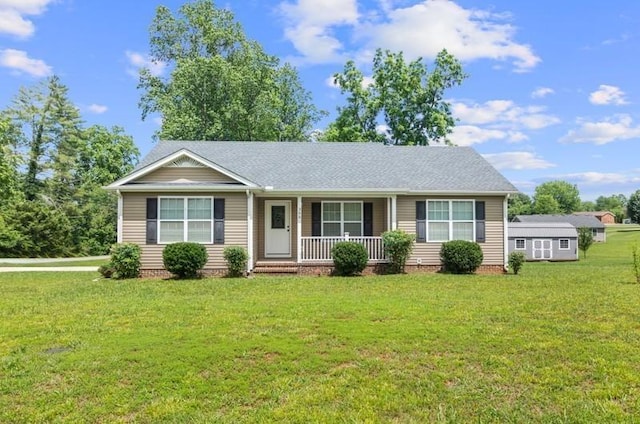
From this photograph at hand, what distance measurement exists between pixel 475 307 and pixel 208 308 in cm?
497

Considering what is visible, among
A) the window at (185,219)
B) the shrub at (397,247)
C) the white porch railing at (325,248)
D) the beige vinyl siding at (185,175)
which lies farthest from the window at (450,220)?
the window at (185,219)

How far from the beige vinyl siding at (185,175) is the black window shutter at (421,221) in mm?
6298

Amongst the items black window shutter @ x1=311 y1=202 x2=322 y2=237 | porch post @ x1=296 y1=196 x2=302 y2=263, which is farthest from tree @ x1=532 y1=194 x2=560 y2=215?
porch post @ x1=296 y1=196 x2=302 y2=263

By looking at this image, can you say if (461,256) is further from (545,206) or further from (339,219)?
(545,206)

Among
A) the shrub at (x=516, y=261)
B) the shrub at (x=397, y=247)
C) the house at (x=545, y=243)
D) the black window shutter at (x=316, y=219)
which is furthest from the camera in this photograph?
the house at (x=545, y=243)

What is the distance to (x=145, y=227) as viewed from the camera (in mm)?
14406

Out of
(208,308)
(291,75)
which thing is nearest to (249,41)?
(291,75)

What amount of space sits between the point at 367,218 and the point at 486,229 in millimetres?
4088

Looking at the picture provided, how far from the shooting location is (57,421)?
12.6 ft

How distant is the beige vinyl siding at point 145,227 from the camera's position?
14.4 m

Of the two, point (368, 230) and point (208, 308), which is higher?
point (368, 230)

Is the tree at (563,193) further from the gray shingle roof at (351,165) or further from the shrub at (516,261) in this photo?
the shrub at (516,261)

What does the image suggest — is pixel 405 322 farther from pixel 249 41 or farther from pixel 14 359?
pixel 249 41

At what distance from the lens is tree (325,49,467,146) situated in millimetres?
29703
